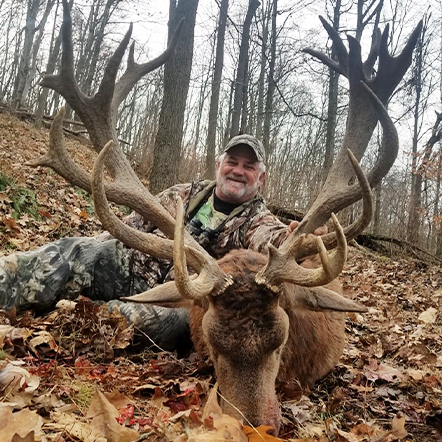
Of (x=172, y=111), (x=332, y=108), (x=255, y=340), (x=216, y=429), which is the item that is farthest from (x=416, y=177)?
(x=216, y=429)

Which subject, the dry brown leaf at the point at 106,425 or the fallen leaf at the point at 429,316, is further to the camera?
the fallen leaf at the point at 429,316

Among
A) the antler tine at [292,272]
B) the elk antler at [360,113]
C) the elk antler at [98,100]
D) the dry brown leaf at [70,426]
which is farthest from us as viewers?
the elk antler at [98,100]

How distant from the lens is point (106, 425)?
2320mm

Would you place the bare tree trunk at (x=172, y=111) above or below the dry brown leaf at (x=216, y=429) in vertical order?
above

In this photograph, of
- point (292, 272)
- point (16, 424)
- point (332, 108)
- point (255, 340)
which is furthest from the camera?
point (332, 108)

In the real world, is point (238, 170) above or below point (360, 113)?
below

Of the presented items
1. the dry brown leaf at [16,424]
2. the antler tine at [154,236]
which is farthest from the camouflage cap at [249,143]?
the dry brown leaf at [16,424]

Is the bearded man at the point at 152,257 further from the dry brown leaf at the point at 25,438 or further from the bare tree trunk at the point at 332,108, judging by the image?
the bare tree trunk at the point at 332,108

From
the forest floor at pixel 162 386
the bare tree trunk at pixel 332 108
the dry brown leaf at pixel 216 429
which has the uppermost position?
the bare tree trunk at pixel 332 108

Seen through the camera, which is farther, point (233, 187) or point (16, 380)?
point (233, 187)

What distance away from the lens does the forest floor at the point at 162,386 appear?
2.39m

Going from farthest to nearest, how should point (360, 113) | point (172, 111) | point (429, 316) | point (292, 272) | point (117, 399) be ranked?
point (172, 111)
point (429, 316)
point (360, 113)
point (292, 272)
point (117, 399)

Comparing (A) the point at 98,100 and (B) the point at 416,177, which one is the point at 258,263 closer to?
(A) the point at 98,100

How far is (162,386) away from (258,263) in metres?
1.16
